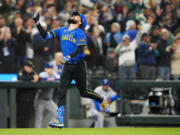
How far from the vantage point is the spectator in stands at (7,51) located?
12.0 metres

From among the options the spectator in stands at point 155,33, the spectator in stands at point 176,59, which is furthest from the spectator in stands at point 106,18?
the spectator in stands at point 176,59

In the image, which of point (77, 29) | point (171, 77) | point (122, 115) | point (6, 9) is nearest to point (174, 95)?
point (171, 77)

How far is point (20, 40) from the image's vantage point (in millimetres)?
12352

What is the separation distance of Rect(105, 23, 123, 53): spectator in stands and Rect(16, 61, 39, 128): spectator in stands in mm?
2992

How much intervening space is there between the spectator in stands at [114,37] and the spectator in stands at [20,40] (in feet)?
7.81

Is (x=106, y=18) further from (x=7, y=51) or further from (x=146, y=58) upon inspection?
(x=7, y=51)

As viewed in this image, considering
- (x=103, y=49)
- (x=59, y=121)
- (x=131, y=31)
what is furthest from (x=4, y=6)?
(x=59, y=121)

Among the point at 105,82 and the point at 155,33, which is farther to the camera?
the point at 155,33

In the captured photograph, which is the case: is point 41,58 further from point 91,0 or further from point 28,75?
point 91,0

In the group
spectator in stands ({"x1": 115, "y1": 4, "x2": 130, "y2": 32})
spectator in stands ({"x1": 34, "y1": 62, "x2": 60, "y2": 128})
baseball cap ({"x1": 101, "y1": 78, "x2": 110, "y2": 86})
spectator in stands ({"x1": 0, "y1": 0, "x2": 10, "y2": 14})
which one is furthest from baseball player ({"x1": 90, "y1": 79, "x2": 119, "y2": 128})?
spectator in stands ({"x1": 0, "y1": 0, "x2": 10, "y2": 14})

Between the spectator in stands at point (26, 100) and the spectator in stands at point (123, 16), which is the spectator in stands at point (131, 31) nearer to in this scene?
the spectator in stands at point (123, 16)

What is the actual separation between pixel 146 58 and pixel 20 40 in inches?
144

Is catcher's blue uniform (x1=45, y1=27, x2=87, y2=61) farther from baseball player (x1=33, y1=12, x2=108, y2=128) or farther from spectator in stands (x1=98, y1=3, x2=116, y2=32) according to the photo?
spectator in stands (x1=98, y1=3, x2=116, y2=32)

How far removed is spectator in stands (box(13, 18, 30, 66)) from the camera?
40.3 feet
